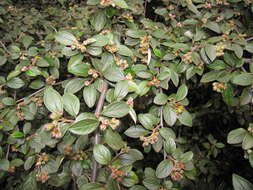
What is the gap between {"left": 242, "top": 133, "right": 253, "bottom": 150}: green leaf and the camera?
980 millimetres

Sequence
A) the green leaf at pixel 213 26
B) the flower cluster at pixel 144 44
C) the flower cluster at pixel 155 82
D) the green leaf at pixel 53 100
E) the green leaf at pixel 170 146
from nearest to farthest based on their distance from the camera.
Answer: the green leaf at pixel 53 100 → the green leaf at pixel 170 146 → the flower cluster at pixel 155 82 → the flower cluster at pixel 144 44 → the green leaf at pixel 213 26

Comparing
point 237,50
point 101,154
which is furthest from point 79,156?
point 237,50

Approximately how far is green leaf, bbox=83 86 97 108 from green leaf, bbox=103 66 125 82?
91mm

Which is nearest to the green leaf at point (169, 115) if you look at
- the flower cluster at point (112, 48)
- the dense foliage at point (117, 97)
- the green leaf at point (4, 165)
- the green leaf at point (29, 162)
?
the dense foliage at point (117, 97)

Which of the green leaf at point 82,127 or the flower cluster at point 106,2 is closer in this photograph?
the green leaf at point 82,127

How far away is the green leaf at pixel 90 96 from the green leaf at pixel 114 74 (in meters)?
0.09

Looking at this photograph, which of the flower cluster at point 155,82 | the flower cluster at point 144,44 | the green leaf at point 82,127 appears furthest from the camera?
the flower cluster at point 144,44

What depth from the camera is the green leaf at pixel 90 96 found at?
3.22ft

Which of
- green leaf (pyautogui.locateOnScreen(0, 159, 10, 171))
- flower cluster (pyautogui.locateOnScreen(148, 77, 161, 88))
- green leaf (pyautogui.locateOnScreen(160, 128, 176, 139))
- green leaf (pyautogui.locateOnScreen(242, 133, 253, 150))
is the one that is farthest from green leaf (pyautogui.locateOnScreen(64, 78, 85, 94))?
green leaf (pyautogui.locateOnScreen(242, 133, 253, 150))

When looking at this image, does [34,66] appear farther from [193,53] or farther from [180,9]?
[180,9]

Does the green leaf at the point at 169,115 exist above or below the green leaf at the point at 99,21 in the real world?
below

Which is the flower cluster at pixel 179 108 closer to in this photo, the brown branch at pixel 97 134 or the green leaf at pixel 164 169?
the green leaf at pixel 164 169

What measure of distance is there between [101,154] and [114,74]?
0.36 metres

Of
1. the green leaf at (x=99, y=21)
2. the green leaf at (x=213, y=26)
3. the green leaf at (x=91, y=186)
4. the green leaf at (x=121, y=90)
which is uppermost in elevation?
the green leaf at (x=99, y=21)
